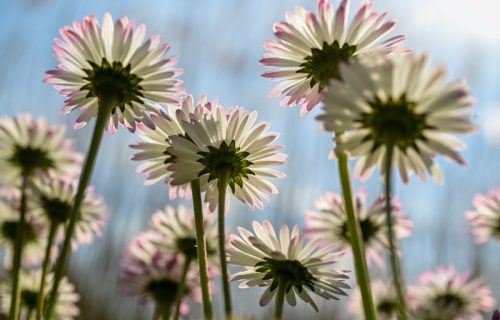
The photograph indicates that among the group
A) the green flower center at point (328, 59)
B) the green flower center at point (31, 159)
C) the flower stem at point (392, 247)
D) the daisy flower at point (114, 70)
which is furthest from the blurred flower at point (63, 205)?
the flower stem at point (392, 247)

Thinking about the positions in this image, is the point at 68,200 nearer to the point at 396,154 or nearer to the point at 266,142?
the point at 266,142

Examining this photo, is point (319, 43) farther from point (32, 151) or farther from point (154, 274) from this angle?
point (32, 151)

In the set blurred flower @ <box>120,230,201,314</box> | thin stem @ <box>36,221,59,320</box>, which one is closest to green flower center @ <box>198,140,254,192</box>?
thin stem @ <box>36,221,59,320</box>

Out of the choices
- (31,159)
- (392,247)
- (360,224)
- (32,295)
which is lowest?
(392,247)

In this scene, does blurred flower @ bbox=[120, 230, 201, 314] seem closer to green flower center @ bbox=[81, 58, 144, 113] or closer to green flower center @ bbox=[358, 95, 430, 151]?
green flower center @ bbox=[81, 58, 144, 113]

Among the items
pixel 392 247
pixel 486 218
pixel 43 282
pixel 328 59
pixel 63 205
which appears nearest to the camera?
pixel 392 247

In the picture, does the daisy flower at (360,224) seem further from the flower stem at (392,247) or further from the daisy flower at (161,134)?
the flower stem at (392,247)

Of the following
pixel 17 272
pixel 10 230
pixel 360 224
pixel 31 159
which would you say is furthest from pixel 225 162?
pixel 10 230
